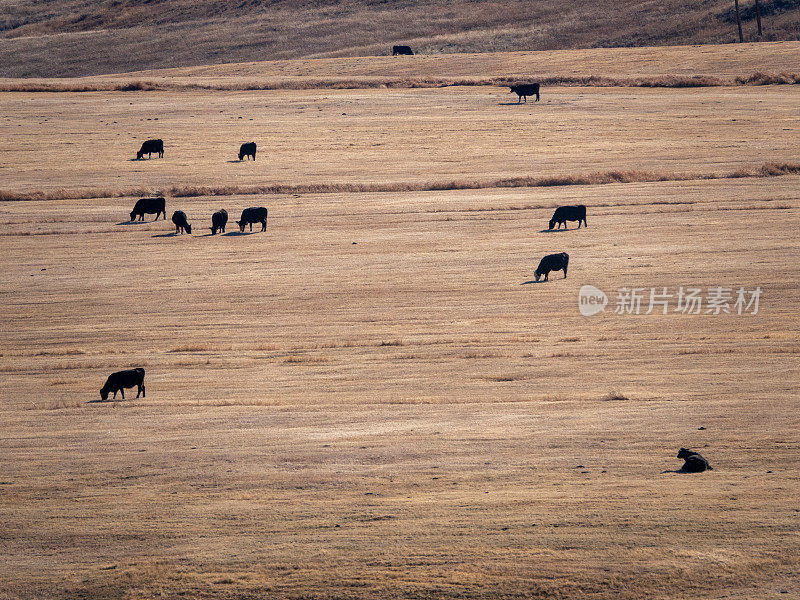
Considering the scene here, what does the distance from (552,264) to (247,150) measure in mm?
26570

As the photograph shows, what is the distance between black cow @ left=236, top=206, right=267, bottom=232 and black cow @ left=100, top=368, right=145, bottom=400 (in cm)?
1864

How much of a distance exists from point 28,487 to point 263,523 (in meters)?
3.89

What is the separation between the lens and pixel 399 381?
67.7 feet

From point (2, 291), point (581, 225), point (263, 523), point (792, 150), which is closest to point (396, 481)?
point (263, 523)

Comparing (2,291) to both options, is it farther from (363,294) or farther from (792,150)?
(792,150)

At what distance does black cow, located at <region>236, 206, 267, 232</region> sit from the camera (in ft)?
125

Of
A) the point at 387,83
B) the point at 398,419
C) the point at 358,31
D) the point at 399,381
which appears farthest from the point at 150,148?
the point at 358,31

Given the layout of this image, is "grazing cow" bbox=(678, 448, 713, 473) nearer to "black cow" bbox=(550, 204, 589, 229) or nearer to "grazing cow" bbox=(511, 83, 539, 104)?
"black cow" bbox=(550, 204, 589, 229)

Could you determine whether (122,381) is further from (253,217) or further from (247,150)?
(247,150)

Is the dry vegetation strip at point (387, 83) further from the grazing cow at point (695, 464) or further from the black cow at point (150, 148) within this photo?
the grazing cow at point (695, 464)

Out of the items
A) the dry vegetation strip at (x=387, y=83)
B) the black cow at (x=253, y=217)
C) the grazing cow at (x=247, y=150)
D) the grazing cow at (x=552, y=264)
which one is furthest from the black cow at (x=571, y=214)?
the dry vegetation strip at (x=387, y=83)

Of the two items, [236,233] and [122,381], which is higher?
[236,233]

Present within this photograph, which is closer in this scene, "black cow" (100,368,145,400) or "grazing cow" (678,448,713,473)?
"grazing cow" (678,448,713,473)

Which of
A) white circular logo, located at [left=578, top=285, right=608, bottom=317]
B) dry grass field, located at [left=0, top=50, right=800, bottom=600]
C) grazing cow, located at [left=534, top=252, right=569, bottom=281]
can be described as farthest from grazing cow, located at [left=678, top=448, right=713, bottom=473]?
grazing cow, located at [left=534, top=252, right=569, bottom=281]
